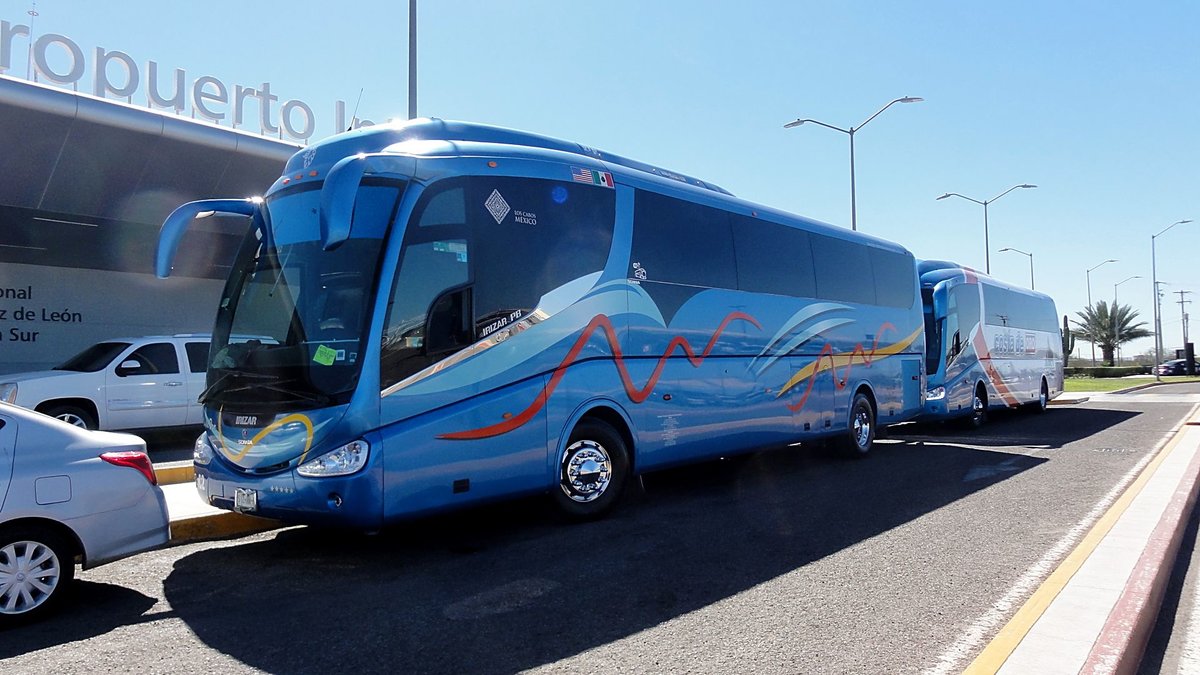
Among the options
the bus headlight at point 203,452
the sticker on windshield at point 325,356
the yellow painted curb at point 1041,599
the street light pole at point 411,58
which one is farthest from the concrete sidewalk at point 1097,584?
the street light pole at point 411,58

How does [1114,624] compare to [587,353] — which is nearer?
[1114,624]

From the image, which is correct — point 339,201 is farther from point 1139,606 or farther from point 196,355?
point 196,355

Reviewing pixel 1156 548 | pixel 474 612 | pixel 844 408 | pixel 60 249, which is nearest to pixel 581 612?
pixel 474 612

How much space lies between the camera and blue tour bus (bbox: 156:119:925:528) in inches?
246

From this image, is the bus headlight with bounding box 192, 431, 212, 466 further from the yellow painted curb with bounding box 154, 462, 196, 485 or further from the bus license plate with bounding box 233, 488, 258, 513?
the yellow painted curb with bounding box 154, 462, 196, 485

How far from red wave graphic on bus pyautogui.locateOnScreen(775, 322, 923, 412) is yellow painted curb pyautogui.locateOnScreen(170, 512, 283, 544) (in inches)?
250

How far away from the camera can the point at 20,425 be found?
523cm

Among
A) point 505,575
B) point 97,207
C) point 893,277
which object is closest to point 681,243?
point 505,575

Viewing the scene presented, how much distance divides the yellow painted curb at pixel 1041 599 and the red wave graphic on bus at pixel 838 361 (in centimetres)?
390

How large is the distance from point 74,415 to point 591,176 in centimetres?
912

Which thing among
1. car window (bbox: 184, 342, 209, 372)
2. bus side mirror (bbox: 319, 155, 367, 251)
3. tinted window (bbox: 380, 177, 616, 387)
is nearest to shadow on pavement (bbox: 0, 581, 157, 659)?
tinted window (bbox: 380, 177, 616, 387)

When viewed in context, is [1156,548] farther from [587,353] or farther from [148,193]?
[148,193]

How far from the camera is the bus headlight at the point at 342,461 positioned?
6.08m

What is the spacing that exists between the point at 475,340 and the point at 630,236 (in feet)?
7.83
